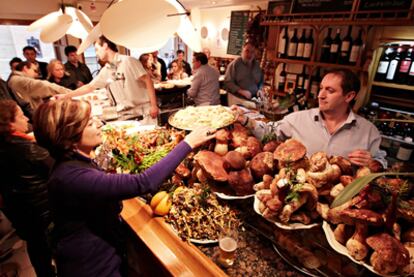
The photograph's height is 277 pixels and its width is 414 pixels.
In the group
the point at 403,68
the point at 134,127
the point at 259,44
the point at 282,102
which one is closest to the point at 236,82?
the point at 259,44

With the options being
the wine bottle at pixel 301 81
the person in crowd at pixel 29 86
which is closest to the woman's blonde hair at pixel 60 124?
the person in crowd at pixel 29 86

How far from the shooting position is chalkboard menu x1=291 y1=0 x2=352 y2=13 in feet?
Answer: 9.68

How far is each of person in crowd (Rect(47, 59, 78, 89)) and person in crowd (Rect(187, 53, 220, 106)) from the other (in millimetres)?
2192

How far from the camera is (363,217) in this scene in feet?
2.60

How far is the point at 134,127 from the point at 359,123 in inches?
68.4

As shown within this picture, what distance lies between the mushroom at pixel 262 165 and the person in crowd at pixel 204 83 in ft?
9.52

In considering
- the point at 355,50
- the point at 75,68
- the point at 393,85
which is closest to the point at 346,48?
the point at 355,50

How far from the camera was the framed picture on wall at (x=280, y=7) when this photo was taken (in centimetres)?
358

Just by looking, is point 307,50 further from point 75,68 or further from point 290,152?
point 75,68

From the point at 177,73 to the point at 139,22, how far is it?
15.9 feet

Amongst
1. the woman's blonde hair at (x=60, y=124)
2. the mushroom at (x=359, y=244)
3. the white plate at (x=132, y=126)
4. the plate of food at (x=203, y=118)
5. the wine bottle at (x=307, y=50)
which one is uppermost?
the wine bottle at (x=307, y=50)

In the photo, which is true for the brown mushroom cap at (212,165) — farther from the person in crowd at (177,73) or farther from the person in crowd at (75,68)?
the person in crowd at (177,73)

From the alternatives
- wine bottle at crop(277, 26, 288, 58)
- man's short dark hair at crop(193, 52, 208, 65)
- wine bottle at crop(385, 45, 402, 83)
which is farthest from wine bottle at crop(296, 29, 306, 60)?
man's short dark hair at crop(193, 52, 208, 65)

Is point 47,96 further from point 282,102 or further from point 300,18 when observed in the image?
point 300,18
